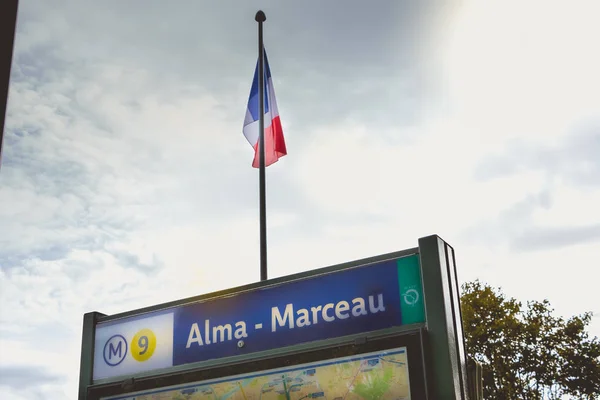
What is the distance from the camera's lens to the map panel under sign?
660cm

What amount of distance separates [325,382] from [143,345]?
2.72m

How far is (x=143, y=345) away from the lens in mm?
8414

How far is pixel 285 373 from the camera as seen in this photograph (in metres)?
7.22

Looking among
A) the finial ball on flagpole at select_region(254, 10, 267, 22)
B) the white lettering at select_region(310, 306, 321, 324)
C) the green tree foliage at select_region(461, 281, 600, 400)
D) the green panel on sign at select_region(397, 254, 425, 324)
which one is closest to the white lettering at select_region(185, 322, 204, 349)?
the white lettering at select_region(310, 306, 321, 324)

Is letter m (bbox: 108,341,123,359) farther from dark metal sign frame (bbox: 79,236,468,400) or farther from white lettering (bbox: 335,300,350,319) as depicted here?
white lettering (bbox: 335,300,350,319)

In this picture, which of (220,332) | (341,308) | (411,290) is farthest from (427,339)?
(220,332)

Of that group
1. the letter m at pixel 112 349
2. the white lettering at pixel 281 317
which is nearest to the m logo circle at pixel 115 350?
the letter m at pixel 112 349

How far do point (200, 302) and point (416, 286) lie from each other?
2813mm

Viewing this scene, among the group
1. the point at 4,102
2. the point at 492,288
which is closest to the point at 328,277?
the point at 4,102

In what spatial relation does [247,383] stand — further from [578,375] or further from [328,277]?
[578,375]

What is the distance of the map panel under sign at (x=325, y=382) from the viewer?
260 inches

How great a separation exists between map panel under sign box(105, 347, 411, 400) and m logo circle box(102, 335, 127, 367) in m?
1.15

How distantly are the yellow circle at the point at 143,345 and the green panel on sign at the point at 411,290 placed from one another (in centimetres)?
338

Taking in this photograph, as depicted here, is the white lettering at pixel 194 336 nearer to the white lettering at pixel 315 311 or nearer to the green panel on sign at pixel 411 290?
the white lettering at pixel 315 311
